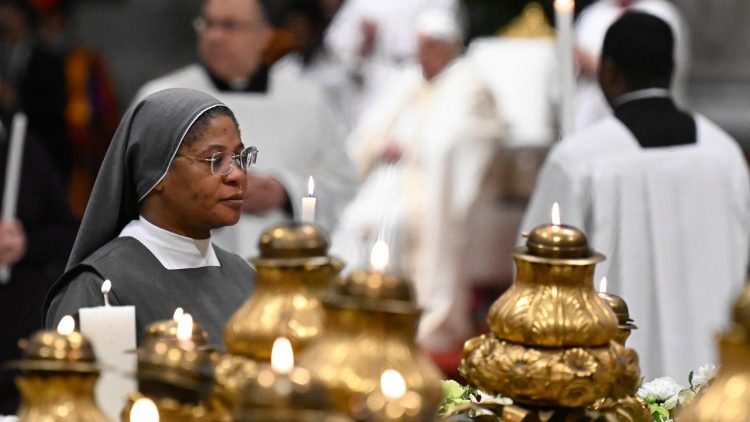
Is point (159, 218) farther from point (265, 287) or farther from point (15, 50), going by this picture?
point (15, 50)

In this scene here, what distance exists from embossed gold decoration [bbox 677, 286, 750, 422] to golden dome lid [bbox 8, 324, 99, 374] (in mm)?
794

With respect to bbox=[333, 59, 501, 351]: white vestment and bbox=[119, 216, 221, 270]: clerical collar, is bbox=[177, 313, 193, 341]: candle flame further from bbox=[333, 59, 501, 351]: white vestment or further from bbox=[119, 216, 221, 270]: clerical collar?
bbox=[333, 59, 501, 351]: white vestment

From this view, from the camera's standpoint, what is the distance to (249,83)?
24.0ft

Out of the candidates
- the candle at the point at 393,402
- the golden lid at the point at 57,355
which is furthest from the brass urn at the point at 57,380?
the candle at the point at 393,402

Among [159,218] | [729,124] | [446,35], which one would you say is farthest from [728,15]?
[159,218]

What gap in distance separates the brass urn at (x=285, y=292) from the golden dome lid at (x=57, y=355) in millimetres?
270

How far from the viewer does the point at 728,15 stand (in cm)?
1105

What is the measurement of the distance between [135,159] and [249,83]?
3.61 m

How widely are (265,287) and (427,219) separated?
22.1ft

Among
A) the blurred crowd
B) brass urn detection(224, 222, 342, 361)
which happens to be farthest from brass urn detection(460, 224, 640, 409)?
the blurred crowd

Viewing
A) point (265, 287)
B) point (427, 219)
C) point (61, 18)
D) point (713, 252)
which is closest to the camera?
point (265, 287)

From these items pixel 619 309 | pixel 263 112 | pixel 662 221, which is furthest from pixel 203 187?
pixel 263 112

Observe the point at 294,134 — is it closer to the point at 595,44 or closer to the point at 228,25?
the point at 228,25

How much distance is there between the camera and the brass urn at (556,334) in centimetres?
259
